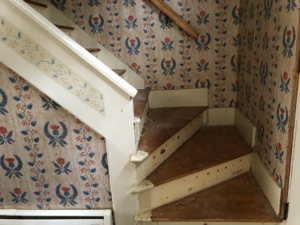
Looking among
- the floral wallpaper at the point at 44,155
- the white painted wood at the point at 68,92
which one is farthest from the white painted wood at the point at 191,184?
the white painted wood at the point at 68,92

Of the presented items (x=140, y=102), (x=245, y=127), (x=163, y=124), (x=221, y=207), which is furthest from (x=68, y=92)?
(x=245, y=127)

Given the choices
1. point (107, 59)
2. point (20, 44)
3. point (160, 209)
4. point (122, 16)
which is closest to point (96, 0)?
point (122, 16)

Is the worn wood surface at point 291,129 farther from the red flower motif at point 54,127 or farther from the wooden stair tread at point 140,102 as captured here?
the red flower motif at point 54,127

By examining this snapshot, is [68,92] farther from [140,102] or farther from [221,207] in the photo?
[221,207]

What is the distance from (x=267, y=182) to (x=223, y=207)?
A: 0.34m

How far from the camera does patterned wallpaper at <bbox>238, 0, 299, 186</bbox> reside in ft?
4.30

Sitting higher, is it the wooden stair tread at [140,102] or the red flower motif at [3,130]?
the wooden stair tread at [140,102]

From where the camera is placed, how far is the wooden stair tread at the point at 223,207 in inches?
59.1

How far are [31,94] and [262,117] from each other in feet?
4.96

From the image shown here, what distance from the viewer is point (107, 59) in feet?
7.64

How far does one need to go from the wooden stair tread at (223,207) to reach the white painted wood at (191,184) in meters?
0.04

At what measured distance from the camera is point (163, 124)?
197 cm

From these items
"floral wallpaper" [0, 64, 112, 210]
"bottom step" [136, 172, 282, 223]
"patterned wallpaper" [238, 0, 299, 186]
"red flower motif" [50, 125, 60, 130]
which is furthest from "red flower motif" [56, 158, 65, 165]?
"patterned wallpaper" [238, 0, 299, 186]

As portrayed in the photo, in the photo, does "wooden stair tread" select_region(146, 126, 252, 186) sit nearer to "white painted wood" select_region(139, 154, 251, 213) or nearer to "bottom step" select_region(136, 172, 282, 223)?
"white painted wood" select_region(139, 154, 251, 213)
